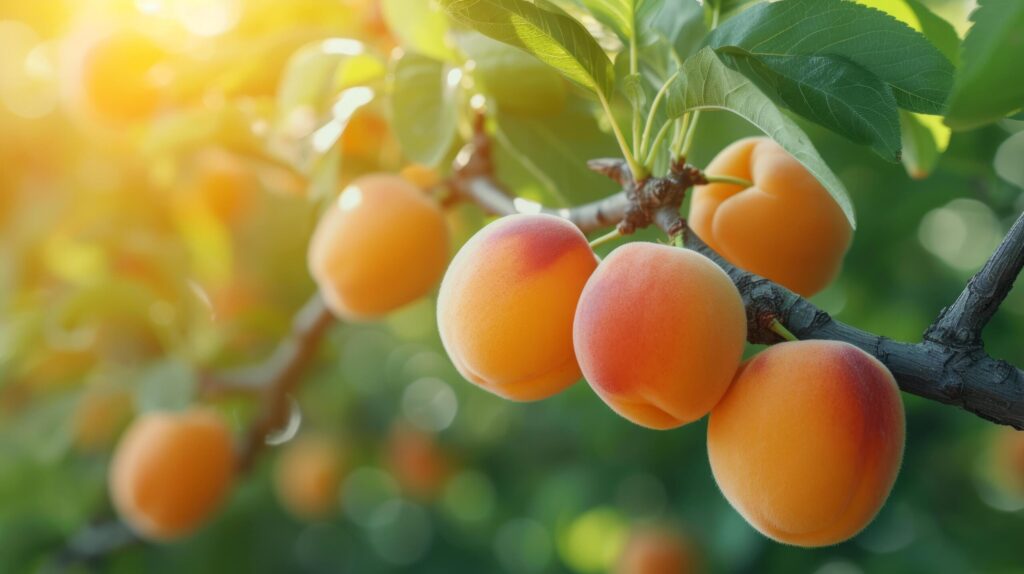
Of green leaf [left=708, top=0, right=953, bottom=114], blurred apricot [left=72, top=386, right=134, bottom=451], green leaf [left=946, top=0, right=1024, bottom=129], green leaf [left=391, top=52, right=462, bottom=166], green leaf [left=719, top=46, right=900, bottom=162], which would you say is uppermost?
green leaf [left=946, top=0, right=1024, bottom=129]

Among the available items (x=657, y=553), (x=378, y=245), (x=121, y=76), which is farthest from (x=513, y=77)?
(x=657, y=553)

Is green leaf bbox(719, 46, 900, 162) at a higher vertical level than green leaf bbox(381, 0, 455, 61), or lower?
higher

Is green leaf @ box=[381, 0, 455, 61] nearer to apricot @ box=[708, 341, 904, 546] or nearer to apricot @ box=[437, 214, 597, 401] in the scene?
apricot @ box=[437, 214, 597, 401]

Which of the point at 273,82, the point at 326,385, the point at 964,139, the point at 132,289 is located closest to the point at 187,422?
the point at 132,289

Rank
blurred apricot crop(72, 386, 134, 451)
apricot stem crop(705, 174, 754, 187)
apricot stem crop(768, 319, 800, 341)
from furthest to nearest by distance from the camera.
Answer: blurred apricot crop(72, 386, 134, 451)
apricot stem crop(705, 174, 754, 187)
apricot stem crop(768, 319, 800, 341)

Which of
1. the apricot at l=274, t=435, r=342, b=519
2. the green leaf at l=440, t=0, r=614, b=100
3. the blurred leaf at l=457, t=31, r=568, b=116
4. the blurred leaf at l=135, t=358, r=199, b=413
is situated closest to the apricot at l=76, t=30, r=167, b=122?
the blurred leaf at l=135, t=358, r=199, b=413

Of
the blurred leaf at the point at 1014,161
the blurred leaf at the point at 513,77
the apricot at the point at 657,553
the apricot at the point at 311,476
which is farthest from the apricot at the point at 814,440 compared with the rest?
the apricot at the point at 311,476

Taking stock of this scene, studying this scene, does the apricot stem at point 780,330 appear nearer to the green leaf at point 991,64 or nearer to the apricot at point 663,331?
the apricot at point 663,331
